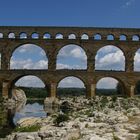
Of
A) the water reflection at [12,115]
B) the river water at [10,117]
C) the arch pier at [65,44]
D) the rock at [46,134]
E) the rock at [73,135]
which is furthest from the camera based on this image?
the arch pier at [65,44]

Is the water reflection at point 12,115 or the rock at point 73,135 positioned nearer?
the rock at point 73,135

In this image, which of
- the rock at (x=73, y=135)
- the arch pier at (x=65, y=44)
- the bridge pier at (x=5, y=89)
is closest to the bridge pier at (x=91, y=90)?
the arch pier at (x=65, y=44)

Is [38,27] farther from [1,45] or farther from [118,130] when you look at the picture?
[118,130]

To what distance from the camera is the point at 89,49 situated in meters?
63.3

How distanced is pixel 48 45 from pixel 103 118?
41.2 m

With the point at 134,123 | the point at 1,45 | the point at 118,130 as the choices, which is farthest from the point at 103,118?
the point at 1,45

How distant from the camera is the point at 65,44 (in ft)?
207

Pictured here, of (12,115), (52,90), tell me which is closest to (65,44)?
(52,90)

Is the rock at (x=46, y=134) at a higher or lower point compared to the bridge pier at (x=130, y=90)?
lower

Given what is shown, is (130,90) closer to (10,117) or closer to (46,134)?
(10,117)

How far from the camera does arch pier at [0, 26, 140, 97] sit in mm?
62531

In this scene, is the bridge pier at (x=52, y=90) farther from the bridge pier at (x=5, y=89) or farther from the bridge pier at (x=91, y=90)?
the bridge pier at (x=5, y=89)

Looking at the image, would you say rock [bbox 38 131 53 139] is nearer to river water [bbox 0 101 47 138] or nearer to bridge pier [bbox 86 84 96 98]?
river water [bbox 0 101 47 138]

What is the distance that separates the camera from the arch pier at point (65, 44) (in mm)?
62531
